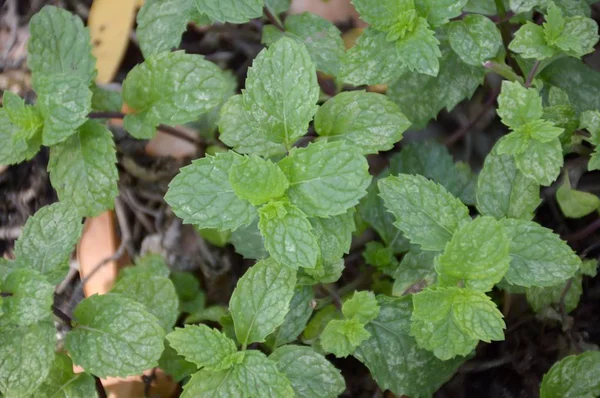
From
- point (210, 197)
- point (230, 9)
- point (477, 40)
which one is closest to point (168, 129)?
point (230, 9)

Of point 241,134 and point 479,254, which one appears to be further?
point 241,134

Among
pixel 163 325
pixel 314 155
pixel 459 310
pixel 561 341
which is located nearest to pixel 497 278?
pixel 459 310

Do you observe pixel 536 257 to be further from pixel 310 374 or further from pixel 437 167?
pixel 310 374

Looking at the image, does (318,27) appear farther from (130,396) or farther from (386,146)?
(130,396)

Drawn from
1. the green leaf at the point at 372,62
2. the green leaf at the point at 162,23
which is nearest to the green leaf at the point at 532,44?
the green leaf at the point at 372,62

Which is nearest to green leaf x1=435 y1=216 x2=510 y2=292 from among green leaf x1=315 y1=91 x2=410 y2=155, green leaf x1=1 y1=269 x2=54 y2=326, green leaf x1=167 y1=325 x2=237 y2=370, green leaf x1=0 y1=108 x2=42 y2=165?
green leaf x1=315 y1=91 x2=410 y2=155

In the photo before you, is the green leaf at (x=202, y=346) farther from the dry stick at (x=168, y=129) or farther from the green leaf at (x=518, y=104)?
A: the green leaf at (x=518, y=104)
